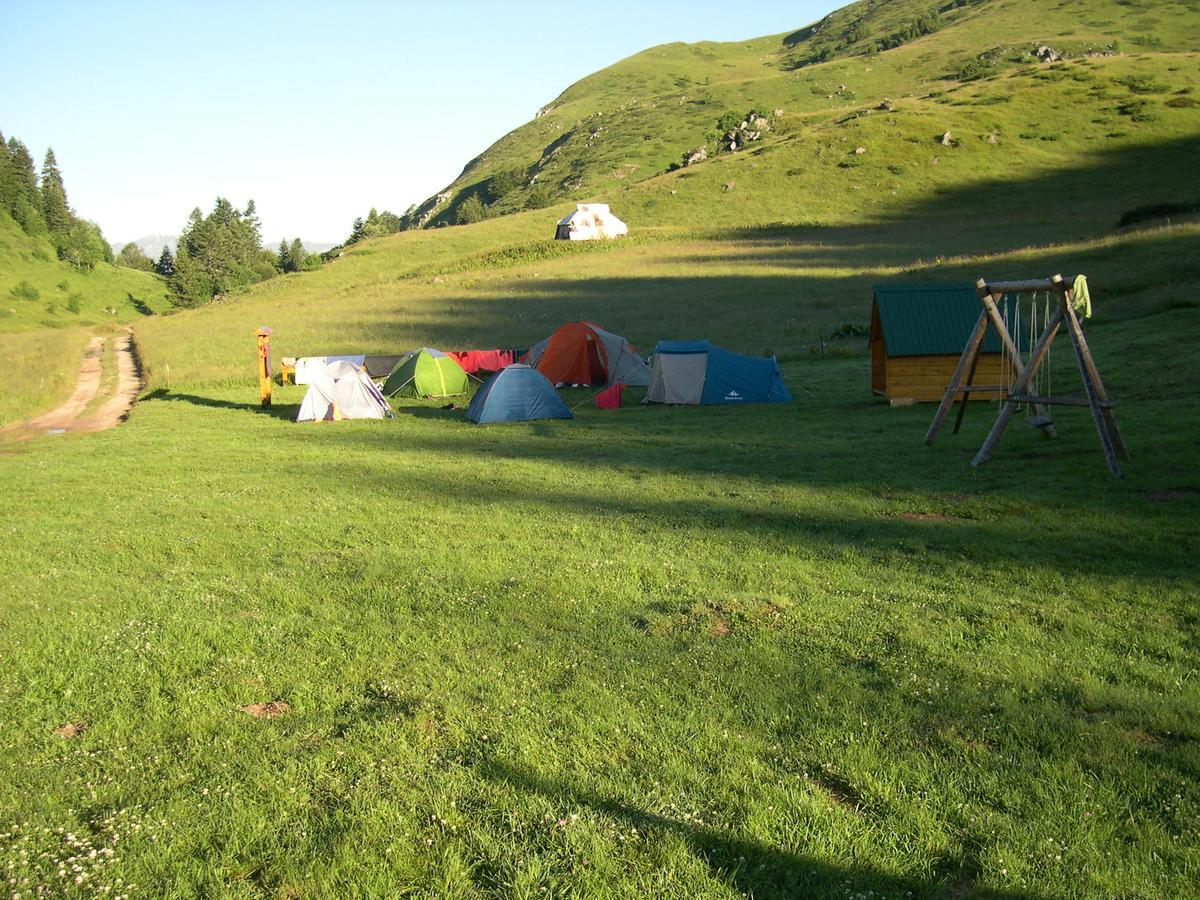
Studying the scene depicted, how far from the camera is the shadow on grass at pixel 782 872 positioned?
4.25 meters

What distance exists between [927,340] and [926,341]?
5 centimetres

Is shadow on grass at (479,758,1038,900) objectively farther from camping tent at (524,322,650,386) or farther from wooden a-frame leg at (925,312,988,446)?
camping tent at (524,322,650,386)

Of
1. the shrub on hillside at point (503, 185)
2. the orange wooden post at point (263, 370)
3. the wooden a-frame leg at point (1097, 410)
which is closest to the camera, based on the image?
the wooden a-frame leg at point (1097, 410)

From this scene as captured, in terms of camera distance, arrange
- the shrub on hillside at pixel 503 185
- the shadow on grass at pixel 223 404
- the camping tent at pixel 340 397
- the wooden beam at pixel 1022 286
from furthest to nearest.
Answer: the shrub on hillside at pixel 503 185, the shadow on grass at pixel 223 404, the camping tent at pixel 340 397, the wooden beam at pixel 1022 286

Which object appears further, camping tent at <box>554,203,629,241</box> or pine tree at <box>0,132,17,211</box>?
pine tree at <box>0,132,17,211</box>

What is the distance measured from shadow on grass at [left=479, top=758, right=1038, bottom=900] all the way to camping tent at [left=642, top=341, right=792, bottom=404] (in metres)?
21.1

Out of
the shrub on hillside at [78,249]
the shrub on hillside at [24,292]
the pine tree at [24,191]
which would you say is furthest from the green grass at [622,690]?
the pine tree at [24,191]

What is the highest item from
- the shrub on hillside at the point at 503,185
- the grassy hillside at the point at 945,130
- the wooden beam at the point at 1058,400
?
the shrub on hillside at the point at 503,185

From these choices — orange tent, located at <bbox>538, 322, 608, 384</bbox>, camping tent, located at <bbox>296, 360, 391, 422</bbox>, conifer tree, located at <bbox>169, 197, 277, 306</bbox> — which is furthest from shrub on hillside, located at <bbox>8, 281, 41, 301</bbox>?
camping tent, located at <bbox>296, 360, 391, 422</bbox>

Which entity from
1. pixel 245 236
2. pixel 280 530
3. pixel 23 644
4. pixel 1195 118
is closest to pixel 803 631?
pixel 23 644

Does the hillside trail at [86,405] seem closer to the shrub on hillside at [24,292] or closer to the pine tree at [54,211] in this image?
the shrub on hillside at [24,292]

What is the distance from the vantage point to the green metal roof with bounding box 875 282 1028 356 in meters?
22.4

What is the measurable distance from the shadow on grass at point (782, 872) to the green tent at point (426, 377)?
2617 cm

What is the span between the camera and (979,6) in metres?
194
